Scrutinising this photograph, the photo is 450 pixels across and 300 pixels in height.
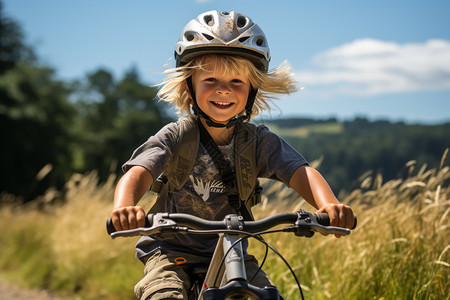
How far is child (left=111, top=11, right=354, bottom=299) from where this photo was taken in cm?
290

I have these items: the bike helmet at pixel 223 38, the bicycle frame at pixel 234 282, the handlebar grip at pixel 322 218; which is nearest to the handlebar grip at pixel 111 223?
the bicycle frame at pixel 234 282

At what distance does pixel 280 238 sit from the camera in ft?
17.6

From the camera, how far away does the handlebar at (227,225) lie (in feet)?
7.31

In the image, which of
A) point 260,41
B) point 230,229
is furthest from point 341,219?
point 260,41

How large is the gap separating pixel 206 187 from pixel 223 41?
93cm

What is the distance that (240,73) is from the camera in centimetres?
336

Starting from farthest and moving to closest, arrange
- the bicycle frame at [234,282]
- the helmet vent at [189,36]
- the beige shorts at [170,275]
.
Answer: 1. the helmet vent at [189,36]
2. the beige shorts at [170,275]
3. the bicycle frame at [234,282]

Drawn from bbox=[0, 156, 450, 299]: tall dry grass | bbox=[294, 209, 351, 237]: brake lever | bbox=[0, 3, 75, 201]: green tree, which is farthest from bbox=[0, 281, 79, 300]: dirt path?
bbox=[0, 3, 75, 201]: green tree

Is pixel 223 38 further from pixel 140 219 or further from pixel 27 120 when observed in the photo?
pixel 27 120

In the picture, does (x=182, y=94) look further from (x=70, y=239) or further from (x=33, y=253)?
(x=33, y=253)

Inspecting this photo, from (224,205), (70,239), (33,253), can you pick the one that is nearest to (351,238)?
(224,205)

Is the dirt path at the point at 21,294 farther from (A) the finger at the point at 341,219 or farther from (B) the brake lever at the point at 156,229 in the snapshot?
(A) the finger at the point at 341,219

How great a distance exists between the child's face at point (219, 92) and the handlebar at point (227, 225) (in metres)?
1.14

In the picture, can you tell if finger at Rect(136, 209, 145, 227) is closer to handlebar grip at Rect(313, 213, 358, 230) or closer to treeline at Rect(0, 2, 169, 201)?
handlebar grip at Rect(313, 213, 358, 230)
